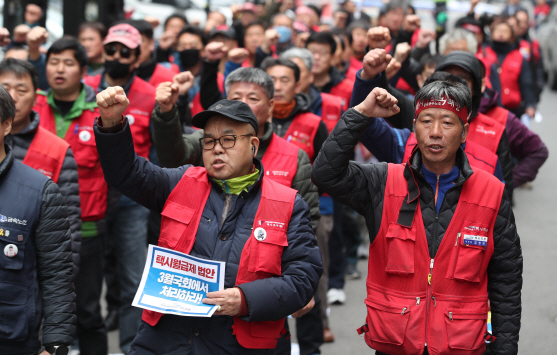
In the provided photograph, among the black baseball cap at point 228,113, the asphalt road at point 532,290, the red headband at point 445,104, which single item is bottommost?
the asphalt road at point 532,290

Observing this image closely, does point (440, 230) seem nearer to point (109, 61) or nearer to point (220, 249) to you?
point (220, 249)

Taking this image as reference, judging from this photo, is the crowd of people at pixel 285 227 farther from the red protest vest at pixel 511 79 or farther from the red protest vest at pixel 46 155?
the red protest vest at pixel 511 79

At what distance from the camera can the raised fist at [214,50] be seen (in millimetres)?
5282

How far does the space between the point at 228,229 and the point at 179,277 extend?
319 mm

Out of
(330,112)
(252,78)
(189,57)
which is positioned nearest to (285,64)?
(330,112)

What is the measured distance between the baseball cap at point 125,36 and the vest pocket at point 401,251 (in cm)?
329

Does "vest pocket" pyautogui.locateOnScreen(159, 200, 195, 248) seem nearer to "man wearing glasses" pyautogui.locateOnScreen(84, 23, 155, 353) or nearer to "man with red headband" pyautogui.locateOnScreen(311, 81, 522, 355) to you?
"man with red headband" pyautogui.locateOnScreen(311, 81, 522, 355)

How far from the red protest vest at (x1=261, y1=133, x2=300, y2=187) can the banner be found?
1296 mm

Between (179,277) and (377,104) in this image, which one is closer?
(179,277)

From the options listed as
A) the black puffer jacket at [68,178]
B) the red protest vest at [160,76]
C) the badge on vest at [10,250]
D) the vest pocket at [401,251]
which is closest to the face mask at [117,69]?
the red protest vest at [160,76]

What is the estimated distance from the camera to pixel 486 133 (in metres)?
4.87

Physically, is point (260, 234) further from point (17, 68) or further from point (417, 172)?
point (17, 68)

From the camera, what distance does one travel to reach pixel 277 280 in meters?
3.38

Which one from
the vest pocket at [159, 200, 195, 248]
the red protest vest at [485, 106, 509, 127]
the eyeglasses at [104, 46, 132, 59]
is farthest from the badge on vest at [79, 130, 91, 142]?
the red protest vest at [485, 106, 509, 127]
